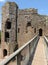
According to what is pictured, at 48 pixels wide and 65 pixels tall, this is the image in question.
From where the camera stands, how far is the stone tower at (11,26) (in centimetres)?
3497

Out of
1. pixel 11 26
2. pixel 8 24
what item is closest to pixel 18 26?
pixel 11 26

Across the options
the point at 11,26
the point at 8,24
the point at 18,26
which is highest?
the point at 8,24

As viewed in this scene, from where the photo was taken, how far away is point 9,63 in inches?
143

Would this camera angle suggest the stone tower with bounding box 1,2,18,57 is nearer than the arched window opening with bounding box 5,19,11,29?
Yes

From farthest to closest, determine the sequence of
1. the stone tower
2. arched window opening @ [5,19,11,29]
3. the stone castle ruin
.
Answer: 1. arched window opening @ [5,19,11,29]
2. the stone castle ruin
3. the stone tower

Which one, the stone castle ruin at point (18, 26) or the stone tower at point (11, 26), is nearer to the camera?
the stone tower at point (11, 26)

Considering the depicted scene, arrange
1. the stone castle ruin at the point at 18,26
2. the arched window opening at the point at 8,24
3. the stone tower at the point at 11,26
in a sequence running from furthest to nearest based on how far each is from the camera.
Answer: the arched window opening at the point at 8,24 < the stone castle ruin at the point at 18,26 < the stone tower at the point at 11,26

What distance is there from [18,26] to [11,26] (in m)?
1.53

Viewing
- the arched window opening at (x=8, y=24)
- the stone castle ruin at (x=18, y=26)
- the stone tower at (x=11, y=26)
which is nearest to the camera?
the stone tower at (x=11, y=26)

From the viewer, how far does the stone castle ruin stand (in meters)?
35.1

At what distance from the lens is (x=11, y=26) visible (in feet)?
117

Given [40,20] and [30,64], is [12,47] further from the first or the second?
[30,64]

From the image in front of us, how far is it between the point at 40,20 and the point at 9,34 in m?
6.78

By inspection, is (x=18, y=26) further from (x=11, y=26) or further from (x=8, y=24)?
(x=8, y=24)
